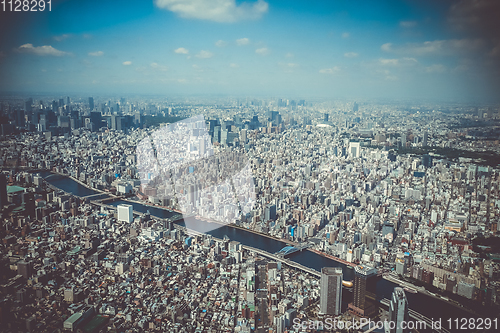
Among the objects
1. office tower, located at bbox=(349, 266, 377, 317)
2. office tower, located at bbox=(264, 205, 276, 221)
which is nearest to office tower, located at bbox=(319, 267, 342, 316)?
office tower, located at bbox=(349, 266, 377, 317)

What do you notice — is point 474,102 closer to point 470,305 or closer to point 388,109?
point 388,109

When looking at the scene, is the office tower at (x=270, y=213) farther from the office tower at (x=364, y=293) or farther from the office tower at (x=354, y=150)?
the office tower at (x=354, y=150)

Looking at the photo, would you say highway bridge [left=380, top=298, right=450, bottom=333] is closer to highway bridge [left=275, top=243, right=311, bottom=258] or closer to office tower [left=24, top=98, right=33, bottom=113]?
highway bridge [left=275, top=243, right=311, bottom=258]

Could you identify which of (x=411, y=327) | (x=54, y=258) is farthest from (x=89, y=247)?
(x=411, y=327)

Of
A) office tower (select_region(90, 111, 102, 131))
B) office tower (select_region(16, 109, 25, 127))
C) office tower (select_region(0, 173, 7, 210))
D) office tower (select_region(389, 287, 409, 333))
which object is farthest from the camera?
office tower (select_region(90, 111, 102, 131))

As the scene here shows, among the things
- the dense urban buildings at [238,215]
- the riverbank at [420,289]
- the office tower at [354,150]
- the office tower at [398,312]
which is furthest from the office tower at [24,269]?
the office tower at [354,150]

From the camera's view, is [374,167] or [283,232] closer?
[283,232]

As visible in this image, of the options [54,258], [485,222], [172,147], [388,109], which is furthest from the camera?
[388,109]
